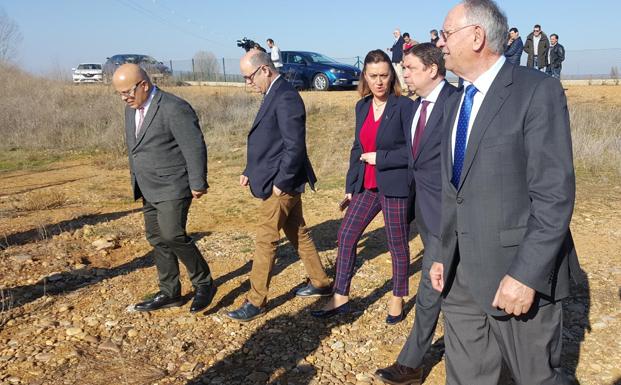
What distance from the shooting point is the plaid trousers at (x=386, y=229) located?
12.7ft

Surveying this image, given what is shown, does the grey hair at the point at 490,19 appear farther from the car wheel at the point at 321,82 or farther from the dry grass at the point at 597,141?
the car wheel at the point at 321,82

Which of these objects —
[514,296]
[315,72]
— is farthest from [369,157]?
[315,72]

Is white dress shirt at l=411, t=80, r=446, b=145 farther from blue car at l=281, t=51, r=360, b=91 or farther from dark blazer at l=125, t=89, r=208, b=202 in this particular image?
Answer: blue car at l=281, t=51, r=360, b=91

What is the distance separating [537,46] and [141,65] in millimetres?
15903

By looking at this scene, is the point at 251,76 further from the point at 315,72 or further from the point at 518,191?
the point at 315,72

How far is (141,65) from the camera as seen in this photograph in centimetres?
2342

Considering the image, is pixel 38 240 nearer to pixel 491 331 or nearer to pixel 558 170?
pixel 491 331

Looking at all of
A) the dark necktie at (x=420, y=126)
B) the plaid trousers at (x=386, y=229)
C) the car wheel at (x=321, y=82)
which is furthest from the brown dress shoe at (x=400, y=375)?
the car wheel at (x=321, y=82)

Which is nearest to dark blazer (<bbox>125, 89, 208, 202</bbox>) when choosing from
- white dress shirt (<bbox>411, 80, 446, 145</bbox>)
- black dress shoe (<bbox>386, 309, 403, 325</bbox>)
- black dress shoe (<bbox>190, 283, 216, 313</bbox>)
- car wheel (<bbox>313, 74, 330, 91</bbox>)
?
black dress shoe (<bbox>190, 283, 216, 313</bbox>)

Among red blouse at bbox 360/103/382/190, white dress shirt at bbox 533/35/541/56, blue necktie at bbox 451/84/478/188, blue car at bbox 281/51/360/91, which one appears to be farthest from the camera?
blue car at bbox 281/51/360/91

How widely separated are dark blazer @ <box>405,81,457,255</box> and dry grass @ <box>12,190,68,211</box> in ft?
20.4

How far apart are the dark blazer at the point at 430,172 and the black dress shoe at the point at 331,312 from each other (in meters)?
1.12

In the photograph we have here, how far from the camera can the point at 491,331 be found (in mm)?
2342

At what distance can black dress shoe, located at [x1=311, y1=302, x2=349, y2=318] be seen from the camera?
4172 millimetres
